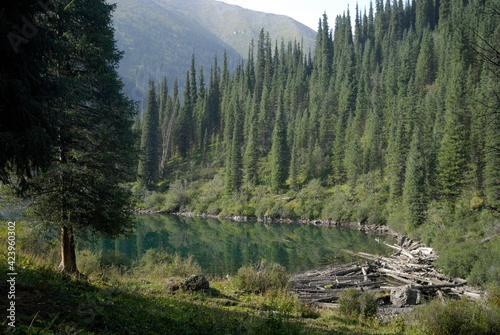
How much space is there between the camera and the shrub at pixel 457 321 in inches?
393

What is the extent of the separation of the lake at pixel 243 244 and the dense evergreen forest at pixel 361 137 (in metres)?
10.1

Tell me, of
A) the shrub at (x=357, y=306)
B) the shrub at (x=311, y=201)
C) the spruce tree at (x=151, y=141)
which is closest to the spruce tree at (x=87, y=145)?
the shrub at (x=357, y=306)

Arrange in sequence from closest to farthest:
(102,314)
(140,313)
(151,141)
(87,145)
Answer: (102,314) < (140,313) < (87,145) < (151,141)

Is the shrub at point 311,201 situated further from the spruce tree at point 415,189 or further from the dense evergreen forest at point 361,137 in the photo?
the spruce tree at point 415,189

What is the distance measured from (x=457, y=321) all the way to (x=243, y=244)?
3384 cm

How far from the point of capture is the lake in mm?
32531

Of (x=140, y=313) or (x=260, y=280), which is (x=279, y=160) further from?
(x=140, y=313)

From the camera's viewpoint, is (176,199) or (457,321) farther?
(176,199)

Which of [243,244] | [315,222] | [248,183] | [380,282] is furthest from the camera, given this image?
[248,183]

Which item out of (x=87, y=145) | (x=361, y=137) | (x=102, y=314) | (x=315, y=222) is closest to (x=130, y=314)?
(x=102, y=314)

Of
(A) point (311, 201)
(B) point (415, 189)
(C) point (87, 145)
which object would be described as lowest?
(A) point (311, 201)

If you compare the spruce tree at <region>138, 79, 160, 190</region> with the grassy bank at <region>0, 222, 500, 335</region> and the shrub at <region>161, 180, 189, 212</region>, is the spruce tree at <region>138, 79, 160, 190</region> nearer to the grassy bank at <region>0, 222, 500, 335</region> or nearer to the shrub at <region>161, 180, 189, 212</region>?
the shrub at <region>161, 180, 189, 212</region>

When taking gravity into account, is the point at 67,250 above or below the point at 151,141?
below

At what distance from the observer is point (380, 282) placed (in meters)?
22.1
